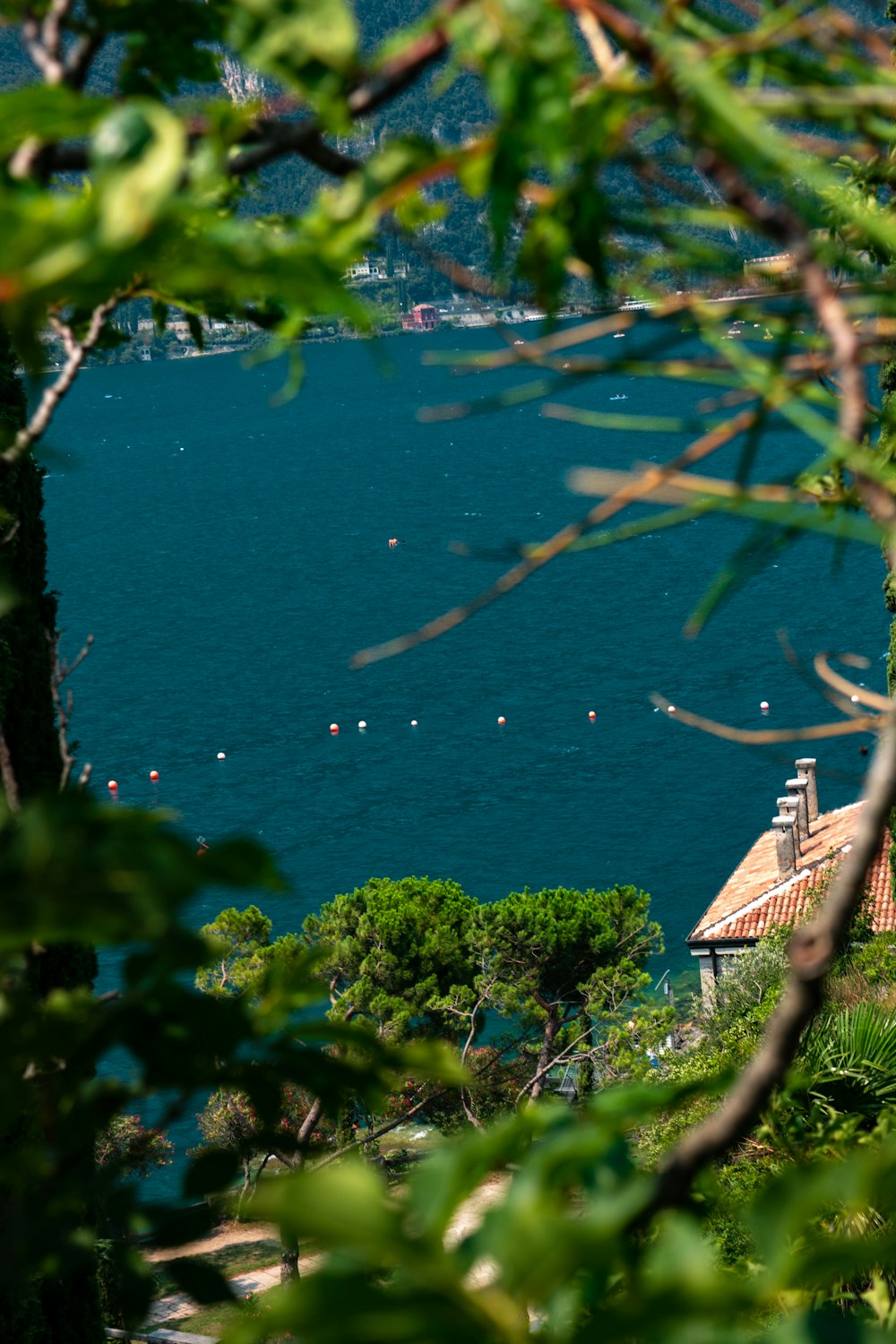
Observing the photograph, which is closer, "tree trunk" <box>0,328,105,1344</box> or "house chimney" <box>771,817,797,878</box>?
"tree trunk" <box>0,328,105,1344</box>

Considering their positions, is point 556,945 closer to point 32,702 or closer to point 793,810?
point 793,810

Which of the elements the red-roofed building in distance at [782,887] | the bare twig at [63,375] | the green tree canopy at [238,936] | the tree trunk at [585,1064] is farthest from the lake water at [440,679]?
the bare twig at [63,375]

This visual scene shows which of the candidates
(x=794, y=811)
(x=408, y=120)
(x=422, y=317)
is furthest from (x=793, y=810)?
(x=422, y=317)

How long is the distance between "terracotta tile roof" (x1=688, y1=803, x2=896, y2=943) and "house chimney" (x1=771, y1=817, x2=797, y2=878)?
226mm

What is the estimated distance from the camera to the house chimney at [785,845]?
30141 millimetres

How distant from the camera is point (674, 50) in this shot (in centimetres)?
108

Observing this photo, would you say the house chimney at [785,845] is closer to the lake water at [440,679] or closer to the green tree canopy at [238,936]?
the lake water at [440,679]

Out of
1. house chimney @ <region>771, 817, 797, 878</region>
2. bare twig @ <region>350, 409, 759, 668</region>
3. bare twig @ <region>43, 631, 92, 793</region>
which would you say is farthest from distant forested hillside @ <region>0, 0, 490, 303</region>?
bare twig @ <region>350, 409, 759, 668</region>

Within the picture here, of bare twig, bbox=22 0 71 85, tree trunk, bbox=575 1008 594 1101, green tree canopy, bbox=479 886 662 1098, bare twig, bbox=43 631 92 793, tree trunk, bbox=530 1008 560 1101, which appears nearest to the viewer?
bare twig, bbox=22 0 71 85

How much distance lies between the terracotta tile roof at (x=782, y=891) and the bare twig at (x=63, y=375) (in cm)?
2088

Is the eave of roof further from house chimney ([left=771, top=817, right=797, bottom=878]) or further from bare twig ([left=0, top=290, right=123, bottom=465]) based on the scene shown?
bare twig ([left=0, top=290, right=123, bottom=465])

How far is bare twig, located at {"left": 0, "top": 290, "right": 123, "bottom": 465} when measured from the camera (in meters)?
1.62

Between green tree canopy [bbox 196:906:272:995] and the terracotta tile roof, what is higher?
green tree canopy [bbox 196:906:272:995]

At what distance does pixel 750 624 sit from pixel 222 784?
24.0 m
